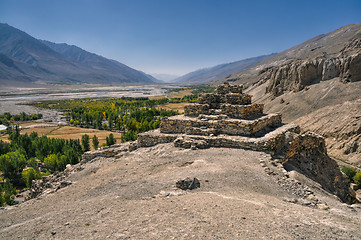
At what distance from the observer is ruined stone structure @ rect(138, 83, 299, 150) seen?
13.2 m

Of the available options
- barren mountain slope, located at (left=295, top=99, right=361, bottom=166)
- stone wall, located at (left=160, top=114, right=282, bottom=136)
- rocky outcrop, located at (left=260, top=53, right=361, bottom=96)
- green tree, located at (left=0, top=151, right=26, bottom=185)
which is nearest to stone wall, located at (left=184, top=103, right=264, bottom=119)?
stone wall, located at (left=160, top=114, right=282, bottom=136)

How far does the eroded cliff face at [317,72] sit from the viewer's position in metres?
39.8

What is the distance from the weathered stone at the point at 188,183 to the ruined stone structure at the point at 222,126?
4481mm

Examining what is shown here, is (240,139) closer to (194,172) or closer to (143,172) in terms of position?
(194,172)

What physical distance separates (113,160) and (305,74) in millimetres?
49269

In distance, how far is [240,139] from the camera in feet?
42.5

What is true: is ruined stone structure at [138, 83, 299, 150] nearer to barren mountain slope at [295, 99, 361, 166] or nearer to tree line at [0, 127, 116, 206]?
tree line at [0, 127, 116, 206]

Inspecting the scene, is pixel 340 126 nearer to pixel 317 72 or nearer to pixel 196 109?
pixel 317 72

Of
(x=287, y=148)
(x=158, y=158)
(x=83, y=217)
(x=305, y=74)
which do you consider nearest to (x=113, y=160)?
(x=158, y=158)

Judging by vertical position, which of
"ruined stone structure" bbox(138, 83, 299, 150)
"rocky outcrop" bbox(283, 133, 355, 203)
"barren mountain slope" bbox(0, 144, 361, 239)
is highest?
"ruined stone structure" bbox(138, 83, 299, 150)

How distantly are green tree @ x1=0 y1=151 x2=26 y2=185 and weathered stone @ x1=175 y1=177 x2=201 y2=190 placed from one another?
24.1 m

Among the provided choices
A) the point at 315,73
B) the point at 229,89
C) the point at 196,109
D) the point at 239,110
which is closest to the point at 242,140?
the point at 239,110

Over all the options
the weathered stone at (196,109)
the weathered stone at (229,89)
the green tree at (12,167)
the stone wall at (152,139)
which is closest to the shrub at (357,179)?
the weathered stone at (229,89)

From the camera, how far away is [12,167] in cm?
2466
